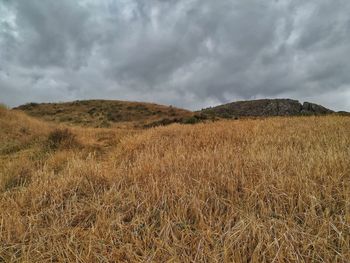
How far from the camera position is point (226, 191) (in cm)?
322

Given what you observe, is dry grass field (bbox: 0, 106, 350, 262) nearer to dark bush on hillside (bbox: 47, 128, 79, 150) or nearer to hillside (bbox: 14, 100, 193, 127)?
dark bush on hillside (bbox: 47, 128, 79, 150)

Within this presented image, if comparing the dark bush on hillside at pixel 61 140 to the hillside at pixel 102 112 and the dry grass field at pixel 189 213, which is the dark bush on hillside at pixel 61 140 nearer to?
the dry grass field at pixel 189 213

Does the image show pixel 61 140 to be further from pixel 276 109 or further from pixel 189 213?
pixel 276 109

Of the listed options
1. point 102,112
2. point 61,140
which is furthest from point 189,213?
point 102,112

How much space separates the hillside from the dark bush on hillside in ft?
59.0

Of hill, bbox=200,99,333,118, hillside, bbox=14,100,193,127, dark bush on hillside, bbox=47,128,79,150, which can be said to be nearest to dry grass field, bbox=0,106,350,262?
dark bush on hillside, bbox=47,128,79,150

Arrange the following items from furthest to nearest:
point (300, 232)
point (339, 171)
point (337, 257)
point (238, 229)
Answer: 1. point (339, 171)
2. point (238, 229)
3. point (300, 232)
4. point (337, 257)

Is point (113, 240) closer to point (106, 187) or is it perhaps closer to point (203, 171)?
point (106, 187)

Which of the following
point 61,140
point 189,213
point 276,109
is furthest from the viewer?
point 276,109

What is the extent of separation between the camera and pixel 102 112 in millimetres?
35344

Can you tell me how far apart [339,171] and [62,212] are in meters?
3.25

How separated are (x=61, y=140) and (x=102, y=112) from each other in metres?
26.6

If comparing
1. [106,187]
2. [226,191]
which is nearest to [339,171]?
[226,191]

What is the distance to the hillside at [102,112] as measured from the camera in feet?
101
